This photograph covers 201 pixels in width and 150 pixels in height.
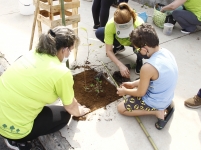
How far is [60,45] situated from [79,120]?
2.97 feet

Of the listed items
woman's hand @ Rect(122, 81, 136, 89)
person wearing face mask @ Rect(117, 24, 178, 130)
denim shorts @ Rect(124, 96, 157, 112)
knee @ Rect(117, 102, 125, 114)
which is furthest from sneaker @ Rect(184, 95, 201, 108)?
knee @ Rect(117, 102, 125, 114)

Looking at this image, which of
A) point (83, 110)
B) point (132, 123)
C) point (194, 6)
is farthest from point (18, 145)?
point (194, 6)

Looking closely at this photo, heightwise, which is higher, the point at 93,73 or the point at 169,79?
the point at 169,79

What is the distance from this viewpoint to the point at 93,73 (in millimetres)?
3059

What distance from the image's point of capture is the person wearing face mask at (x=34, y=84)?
1.80m

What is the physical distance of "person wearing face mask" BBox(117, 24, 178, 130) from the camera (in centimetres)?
200

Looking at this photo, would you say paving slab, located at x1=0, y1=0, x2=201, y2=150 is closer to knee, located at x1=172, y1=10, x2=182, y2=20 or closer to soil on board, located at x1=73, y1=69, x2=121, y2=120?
soil on board, located at x1=73, y1=69, x2=121, y2=120

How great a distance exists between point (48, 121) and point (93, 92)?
32.0 inches

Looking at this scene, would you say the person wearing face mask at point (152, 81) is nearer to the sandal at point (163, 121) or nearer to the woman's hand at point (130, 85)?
the sandal at point (163, 121)

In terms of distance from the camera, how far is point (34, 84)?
1.81 metres

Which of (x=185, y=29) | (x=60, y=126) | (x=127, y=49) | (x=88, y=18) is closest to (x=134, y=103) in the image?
(x=60, y=126)

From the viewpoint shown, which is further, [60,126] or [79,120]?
[79,120]

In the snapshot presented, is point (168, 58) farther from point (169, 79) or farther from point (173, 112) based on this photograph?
point (173, 112)

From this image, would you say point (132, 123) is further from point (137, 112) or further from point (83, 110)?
point (83, 110)
